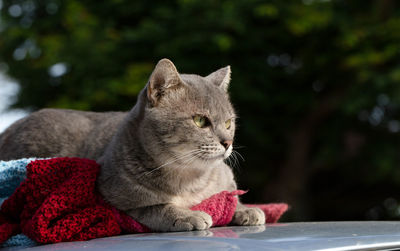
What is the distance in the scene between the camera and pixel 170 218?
1.73 meters

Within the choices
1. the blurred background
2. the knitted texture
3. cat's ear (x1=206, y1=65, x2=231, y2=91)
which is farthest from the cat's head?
the blurred background

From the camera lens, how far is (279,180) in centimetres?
607

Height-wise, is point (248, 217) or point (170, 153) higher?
point (170, 153)

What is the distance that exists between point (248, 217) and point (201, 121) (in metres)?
0.42

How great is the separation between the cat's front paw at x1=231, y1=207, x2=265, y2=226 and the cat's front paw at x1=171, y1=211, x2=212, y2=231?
212mm

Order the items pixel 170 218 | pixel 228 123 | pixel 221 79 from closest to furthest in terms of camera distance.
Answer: pixel 170 218, pixel 228 123, pixel 221 79

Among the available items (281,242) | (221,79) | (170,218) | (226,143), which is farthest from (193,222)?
(221,79)

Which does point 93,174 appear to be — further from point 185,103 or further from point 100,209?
point 185,103

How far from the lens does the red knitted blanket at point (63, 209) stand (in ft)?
5.09

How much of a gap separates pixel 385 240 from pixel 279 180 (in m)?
4.85

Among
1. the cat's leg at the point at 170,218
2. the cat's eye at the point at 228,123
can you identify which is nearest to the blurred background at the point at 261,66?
the cat's eye at the point at 228,123

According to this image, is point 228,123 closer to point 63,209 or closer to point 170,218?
point 170,218

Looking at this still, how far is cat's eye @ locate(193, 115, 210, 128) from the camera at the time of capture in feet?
6.39

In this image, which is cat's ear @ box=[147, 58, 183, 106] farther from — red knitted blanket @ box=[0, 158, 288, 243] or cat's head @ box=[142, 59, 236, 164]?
red knitted blanket @ box=[0, 158, 288, 243]
